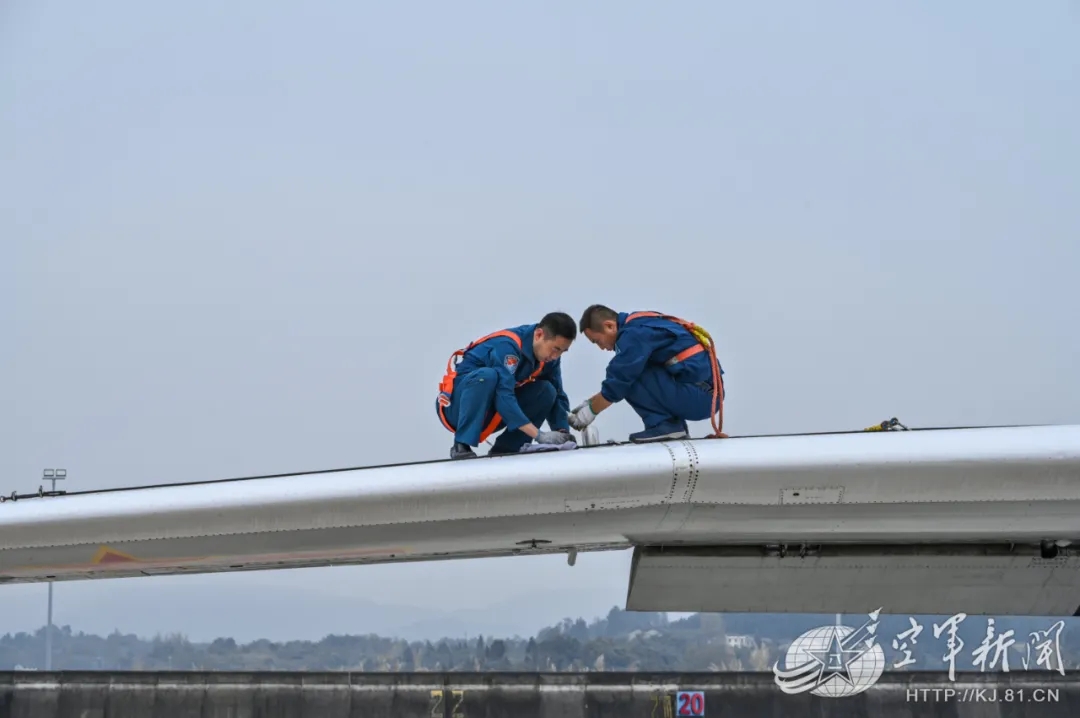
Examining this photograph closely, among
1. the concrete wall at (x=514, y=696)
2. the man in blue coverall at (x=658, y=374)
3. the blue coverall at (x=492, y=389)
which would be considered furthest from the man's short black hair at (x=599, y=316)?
the concrete wall at (x=514, y=696)

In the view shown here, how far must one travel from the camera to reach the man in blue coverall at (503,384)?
704 cm

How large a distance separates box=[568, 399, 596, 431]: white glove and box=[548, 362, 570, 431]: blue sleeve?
0.78 meters

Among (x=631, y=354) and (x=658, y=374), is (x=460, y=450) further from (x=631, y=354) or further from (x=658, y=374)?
(x=658, y=374)

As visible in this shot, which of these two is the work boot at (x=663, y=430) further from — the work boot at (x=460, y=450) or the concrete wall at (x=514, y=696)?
the concrete wall at (x=514, y=696)

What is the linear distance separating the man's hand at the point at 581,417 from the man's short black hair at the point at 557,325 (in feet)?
1.82

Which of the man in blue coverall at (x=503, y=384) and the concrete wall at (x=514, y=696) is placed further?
the concrete wall at (x=514, y=696)

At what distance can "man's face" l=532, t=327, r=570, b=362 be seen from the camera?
737cm

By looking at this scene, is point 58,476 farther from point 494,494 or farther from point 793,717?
point 793,717

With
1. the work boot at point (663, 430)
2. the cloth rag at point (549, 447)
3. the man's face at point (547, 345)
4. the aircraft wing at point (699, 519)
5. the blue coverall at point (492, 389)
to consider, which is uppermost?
the man's face at point (547, 345)

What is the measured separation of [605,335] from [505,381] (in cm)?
84

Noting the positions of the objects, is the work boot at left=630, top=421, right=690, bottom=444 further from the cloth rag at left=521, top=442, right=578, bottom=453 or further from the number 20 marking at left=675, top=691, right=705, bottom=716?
the number 20 marking at left=675, top=691, right=705, bottom=716

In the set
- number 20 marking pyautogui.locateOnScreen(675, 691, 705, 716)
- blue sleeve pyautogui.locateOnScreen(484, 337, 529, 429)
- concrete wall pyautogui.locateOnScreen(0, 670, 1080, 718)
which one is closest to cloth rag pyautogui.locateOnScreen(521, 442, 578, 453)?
blue sleeve pyautogui.locateOnScreen(484, 337, 529, 429)

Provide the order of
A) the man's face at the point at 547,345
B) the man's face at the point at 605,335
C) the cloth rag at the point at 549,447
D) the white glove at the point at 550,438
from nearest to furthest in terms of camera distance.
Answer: the cloth rag at the point at 549,447, the white glove at the point at 550,438, the man's face at the point at 605,335, the man's face at the point at 547,345

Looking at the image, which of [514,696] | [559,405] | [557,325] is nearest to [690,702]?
[514,696]
